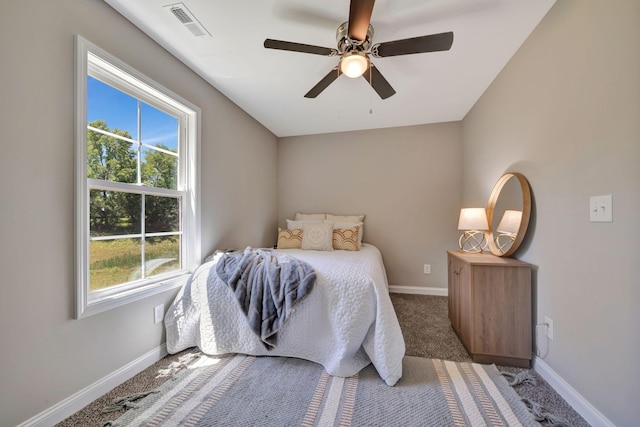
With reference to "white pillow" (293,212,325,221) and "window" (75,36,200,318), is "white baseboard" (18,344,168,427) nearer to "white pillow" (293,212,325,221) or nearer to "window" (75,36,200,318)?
"window" (75,36,200,318)

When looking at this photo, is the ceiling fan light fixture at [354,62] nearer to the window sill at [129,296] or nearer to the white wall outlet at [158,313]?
the window sill at [129,296]

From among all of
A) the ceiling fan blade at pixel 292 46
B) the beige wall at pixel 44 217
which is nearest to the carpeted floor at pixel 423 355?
the beige wall at pixel 44 217

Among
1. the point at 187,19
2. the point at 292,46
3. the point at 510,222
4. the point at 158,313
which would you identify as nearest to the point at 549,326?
the point at 510,222

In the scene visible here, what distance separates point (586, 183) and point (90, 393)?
2.98m

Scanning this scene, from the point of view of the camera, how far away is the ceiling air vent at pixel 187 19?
1521 millimetres

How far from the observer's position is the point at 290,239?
327cm

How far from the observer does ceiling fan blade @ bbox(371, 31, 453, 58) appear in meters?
1.41

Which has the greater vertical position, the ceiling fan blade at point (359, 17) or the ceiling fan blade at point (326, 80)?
the ceiling fan blade at point (359, 17)

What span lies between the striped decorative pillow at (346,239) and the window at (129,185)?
5.27 feet

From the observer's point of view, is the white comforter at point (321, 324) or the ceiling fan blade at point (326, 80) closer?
the white comforter at point (321, 324)

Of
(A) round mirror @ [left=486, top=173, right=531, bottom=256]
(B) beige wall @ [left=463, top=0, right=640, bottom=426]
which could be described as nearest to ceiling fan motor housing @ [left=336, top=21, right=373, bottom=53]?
(B) beige wall @ [left=463, top=0, right=640, bottom=426]

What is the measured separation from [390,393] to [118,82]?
2672 millimetres

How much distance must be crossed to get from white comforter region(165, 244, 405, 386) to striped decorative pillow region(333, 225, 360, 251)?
1022 millimetres

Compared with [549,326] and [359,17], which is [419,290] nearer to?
[549,326]
